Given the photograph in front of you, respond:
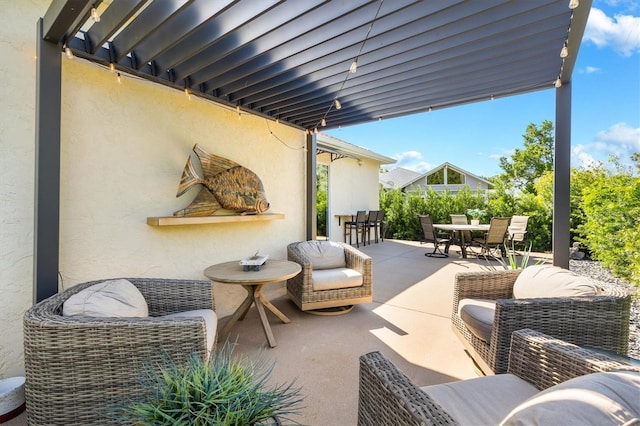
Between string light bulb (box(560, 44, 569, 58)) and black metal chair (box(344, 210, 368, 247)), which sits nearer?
string light bulb (box(560, 44, 569, 58))

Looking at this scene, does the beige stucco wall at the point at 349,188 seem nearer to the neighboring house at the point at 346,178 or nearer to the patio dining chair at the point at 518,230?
the neighboring house at the point at 346,178

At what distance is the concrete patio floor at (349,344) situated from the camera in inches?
82.4

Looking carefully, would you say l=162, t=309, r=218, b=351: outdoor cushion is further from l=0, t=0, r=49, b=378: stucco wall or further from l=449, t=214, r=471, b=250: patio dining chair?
l=449, t=214, r=471, b=250: patio dining chair

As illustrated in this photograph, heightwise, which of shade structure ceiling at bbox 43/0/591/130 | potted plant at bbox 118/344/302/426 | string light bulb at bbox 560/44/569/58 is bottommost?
potted plant at bbox 118/344/302/426

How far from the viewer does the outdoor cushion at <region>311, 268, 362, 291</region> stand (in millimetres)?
3459

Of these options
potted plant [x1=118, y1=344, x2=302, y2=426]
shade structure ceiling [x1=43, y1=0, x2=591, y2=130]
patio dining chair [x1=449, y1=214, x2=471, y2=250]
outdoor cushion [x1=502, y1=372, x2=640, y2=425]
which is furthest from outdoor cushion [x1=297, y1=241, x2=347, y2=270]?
patio dining chair [x1=449, y1=214, x2=471, y2=250]

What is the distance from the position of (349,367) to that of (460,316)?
107cm

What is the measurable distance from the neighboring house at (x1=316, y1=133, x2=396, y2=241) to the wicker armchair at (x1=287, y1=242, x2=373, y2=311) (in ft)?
15.3

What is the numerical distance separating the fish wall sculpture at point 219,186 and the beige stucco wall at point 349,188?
504 centimetres

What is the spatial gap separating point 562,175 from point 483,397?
8.53 feet

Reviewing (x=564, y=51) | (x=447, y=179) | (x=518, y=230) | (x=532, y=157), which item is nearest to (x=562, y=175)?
(x=564, y=51)

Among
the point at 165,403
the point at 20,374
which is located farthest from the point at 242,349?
the point at 165,403

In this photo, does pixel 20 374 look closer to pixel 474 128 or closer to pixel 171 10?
pixel 171 10

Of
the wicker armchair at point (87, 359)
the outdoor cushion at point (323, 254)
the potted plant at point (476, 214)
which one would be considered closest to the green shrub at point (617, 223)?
the potted plant at point (476, 214)
